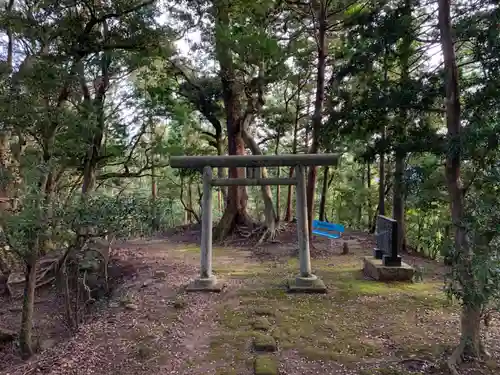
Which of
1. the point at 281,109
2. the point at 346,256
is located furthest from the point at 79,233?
the point at 281,109

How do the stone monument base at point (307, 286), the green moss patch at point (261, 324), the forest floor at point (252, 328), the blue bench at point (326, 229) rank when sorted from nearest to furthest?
the forest floor at point (252, 328) → the green moss patch at point (261, 324) → the stone monument base at point (307, 286) → the blue bench at point (326, 229)

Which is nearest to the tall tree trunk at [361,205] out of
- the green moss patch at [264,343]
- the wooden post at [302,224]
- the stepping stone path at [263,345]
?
the wooden post at [302,224]

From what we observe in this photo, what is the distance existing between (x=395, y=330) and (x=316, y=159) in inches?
118

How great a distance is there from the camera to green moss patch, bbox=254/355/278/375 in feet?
12.4

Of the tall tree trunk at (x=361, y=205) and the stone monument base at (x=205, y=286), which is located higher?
the tall tree trunk at (x=361, y=205)

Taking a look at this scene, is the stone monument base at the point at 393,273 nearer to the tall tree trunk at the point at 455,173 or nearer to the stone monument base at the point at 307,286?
the stone monument base at the point at 307,286

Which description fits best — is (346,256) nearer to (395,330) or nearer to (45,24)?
(395,330)

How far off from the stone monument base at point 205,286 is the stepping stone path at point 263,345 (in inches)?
47.4

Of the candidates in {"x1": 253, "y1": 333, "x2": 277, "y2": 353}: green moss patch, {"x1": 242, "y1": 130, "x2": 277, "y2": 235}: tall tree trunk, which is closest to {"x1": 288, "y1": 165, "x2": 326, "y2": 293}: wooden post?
{"x1": 253, "y1": 333, "x2": 277, "y2": 353}: green moss patch

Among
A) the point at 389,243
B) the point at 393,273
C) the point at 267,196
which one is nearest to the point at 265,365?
the point at 393,273

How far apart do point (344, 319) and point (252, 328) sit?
1.37 metres

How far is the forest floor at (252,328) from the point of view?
159 inches

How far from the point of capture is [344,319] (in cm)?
520

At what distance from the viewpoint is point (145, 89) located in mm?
12180
